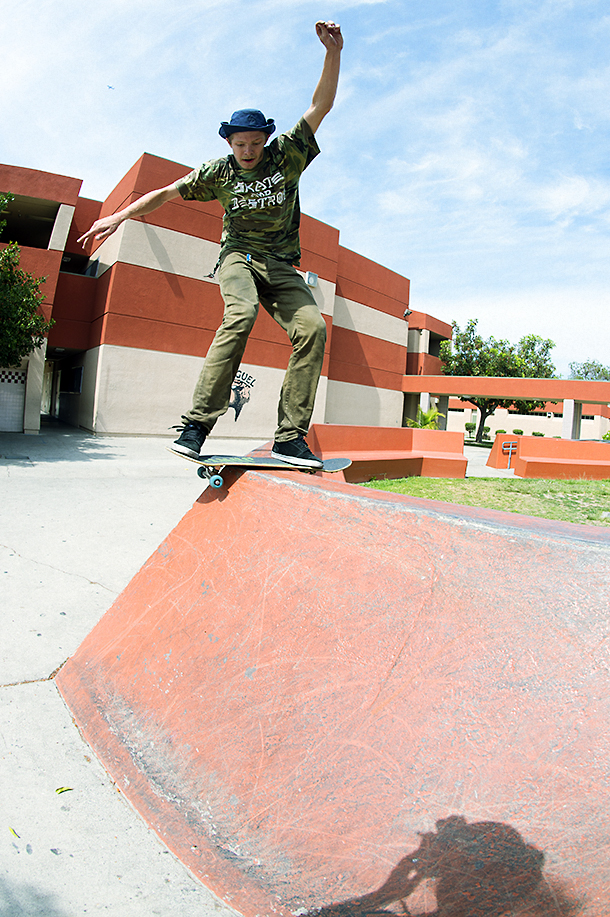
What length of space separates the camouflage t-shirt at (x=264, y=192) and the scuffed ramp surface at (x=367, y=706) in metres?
1.65

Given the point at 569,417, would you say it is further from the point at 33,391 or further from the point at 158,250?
the point at 33,391

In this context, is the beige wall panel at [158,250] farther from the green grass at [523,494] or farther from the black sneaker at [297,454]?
the black sneaker at [297,454]

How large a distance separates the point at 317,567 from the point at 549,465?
14.0 meters

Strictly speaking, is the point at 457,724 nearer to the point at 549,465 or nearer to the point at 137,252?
the point at 549,465

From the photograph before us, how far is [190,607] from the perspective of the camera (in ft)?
6.97

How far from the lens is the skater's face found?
273 cm

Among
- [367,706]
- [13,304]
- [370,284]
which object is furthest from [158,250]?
[367,706]

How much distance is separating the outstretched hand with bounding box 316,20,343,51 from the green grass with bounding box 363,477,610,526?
5.88 m

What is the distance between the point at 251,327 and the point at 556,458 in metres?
15.4

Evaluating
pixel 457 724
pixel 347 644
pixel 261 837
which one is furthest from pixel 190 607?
pixel 457 724

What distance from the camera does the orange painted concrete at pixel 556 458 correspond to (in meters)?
14.4

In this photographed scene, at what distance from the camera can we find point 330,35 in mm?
2482

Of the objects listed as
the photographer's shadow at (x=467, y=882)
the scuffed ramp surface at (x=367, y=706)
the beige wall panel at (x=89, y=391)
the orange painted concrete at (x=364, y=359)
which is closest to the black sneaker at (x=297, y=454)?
the scuffed ramp surface at (x=367, y=706)

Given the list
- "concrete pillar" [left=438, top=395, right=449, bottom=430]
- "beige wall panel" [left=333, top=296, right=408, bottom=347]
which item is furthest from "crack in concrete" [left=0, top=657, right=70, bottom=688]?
"concrete pillar" [left=438, top=395, right=449, bottom=430]
